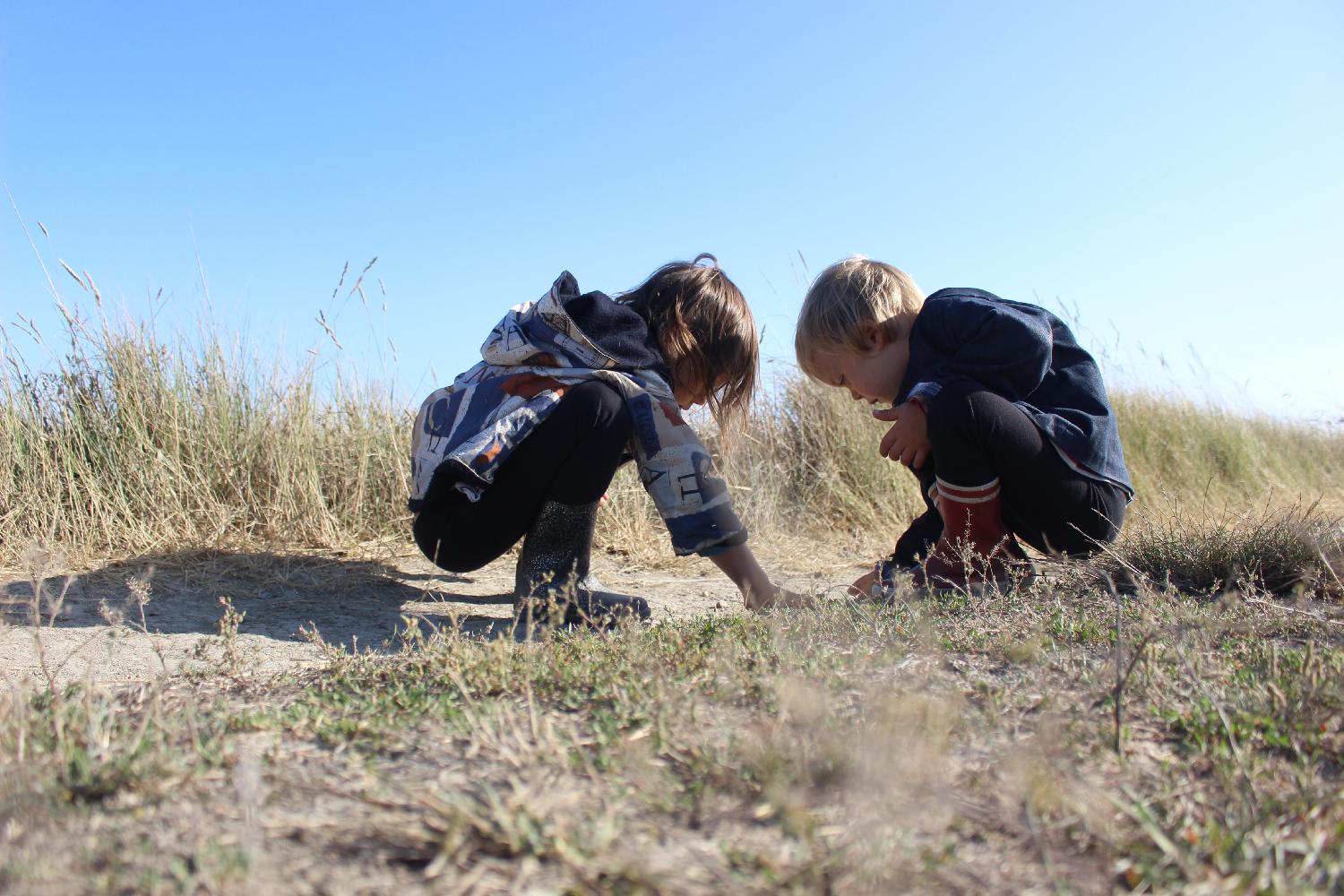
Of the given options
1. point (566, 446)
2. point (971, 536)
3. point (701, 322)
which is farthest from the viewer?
point (701, 322)

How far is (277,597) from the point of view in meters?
2.92

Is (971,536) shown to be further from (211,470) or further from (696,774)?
(211,470)

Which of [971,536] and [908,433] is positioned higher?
[908,433]

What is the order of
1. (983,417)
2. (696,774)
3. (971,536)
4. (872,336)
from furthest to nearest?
(872,336)
(971,536)
(983,417)
(696,774)

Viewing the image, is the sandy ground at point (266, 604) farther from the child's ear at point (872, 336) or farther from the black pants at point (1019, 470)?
the child's ear at point (872, 336)

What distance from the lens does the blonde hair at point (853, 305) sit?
2895 millimetres

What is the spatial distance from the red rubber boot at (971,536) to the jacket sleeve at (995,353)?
29cm

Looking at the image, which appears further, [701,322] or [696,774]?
[701,322]

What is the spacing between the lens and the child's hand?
2.65 meters

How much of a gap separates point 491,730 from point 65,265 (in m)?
3.39

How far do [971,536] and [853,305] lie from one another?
2.64 ft

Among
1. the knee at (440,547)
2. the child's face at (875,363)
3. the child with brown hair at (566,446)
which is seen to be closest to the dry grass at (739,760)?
the child with brown hair at (566,446)

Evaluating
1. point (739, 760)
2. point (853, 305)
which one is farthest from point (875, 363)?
point (739, 760)

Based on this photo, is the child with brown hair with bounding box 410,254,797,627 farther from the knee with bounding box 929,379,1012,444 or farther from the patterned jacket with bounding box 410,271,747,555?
the knee with bounding box 929,379,1012,444
